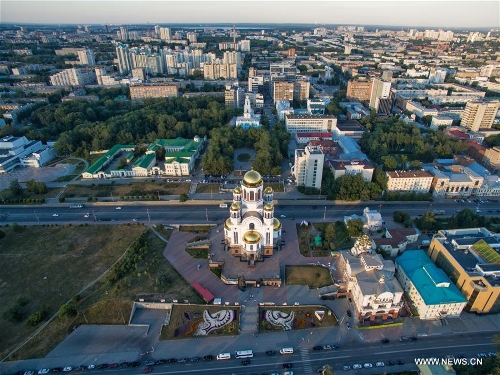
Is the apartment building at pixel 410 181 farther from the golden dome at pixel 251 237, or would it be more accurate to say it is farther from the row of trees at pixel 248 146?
the golden dome at pixel 251 237

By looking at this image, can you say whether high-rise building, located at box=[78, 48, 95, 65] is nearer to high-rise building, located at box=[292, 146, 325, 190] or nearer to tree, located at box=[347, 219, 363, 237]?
high-rise building, located at box=[292, 146, 325, 190]

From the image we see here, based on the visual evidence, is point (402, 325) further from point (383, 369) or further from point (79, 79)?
point (79, 79)

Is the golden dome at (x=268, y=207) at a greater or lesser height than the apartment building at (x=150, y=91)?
greater

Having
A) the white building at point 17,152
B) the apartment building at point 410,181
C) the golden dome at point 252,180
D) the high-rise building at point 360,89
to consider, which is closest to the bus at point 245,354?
the golden dome at point 252,180

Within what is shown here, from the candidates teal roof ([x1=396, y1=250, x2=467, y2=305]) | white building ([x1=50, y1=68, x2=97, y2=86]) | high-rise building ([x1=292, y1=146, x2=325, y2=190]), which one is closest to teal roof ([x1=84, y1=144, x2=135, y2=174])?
high-rise building ([x1=292, y1=146, x2=325, y2=190])

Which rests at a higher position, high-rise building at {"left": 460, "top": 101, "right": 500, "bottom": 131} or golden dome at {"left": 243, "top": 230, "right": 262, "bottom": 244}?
high-rise building at {"left": 460, "top": 101, "right": 500, "bottom": 131}

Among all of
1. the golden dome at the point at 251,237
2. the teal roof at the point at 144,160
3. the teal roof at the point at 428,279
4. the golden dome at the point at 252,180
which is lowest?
the teal roof at the point at 144,160

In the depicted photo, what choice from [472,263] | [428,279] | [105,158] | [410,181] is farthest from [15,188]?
[472,263]
